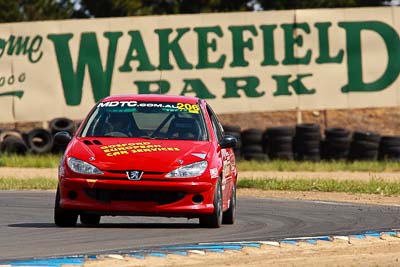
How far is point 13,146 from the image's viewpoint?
29688mm

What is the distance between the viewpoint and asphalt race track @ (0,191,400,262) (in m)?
11.8

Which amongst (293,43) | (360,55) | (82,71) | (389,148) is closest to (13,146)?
(82,71)

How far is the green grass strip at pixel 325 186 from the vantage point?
20948 mm

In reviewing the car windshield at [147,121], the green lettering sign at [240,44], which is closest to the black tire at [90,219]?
the car windshield at [147,121]

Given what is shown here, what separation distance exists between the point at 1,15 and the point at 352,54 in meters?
24.0

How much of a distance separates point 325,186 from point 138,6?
113 feet

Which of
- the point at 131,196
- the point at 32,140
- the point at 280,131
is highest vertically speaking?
the point at 131,196

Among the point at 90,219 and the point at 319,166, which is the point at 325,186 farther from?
the point at 90,219

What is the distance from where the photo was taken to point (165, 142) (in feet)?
45.2

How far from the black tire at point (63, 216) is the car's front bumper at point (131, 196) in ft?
0.42

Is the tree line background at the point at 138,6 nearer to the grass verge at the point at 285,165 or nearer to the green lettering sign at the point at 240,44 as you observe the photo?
the green lettering sign at the point at 240,44

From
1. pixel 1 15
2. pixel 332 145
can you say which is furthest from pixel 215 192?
pixel 1 15

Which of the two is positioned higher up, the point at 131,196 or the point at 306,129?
the point at 131,196

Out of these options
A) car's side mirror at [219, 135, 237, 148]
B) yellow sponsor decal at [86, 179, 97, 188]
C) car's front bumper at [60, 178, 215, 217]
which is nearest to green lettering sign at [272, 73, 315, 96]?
car's side mirror at [219, 135, 237, 148]
